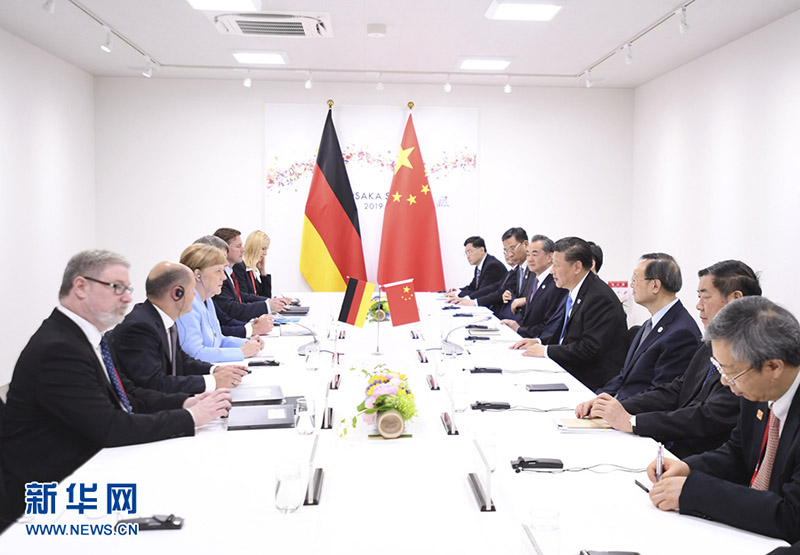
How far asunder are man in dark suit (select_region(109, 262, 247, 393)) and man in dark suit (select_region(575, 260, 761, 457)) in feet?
5.43

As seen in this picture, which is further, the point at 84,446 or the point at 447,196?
the point at 447,196

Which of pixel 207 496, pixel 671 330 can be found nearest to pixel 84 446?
pixel 207 496

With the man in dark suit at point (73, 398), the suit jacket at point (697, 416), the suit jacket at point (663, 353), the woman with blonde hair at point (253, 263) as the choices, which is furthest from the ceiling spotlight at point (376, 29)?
the suit jacket at point (697, 416)

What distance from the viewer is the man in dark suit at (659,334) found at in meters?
3.08

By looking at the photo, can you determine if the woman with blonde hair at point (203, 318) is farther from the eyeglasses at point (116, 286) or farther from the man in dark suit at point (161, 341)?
the eyeglasses at point (116, 286)

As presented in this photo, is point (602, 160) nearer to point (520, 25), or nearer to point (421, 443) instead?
point (520, 25)

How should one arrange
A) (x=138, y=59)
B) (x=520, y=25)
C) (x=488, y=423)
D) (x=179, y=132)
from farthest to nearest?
(x=179, y=132) → (x=138, y=59) → (x=520, y=25) → (x=488, y=423)

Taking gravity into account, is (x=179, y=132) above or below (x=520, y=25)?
below

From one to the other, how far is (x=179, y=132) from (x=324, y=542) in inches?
298

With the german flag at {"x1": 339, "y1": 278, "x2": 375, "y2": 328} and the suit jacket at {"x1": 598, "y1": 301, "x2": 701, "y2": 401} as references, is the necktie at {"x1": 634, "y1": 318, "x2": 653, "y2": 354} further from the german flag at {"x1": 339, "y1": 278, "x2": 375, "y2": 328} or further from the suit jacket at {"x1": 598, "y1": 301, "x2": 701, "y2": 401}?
the german flag at {"x1": 339, "y1": 278, "x2": 375, "y2": 328}

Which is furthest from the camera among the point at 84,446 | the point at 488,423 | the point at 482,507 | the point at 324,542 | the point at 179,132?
the point at 179,132

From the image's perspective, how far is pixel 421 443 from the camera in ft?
7.61

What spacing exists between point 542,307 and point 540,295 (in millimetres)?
114

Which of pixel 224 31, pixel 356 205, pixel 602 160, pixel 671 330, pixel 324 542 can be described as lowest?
pixel 324 542
